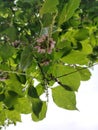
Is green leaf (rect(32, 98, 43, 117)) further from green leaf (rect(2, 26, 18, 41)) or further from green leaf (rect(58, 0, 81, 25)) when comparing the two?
green leaf (rect(58, 0, 81, 25))

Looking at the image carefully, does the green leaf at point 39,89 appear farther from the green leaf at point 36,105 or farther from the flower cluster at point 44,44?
the flower cluster at point 44,44

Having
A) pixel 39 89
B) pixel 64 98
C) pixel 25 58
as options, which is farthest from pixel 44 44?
pixel 39 89

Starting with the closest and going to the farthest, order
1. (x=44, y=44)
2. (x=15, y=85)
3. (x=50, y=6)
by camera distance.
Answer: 1. (x=50, y=6)
2. (x=44, y=44)
3. (x=15, y=85)

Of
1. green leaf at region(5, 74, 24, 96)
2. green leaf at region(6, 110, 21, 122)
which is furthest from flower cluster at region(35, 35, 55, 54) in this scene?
green leaf at region(6, 110, 21, 122)

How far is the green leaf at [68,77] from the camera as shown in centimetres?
117

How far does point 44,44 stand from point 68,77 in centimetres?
17

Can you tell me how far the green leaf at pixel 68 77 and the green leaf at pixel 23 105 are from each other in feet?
0.69

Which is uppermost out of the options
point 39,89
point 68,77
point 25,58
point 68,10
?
point 68,10

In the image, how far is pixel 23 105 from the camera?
1342 millimetres

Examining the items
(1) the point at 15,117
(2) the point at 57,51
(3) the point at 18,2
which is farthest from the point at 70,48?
(3) the point at 18,2

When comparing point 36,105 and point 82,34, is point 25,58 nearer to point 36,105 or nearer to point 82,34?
point 36,105

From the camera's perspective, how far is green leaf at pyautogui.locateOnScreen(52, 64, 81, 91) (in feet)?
3.83

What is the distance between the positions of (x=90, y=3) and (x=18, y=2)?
0.88 m

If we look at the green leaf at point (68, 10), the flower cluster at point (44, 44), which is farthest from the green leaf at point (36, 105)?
the green leaf at point (68, 10)
